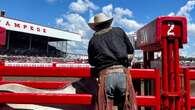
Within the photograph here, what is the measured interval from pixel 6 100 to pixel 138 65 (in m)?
2.29

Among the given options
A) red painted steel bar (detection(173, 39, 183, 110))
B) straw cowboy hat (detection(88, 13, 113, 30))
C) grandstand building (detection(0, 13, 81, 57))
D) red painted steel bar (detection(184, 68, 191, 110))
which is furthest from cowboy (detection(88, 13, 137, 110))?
grandstand building (detection(0, 13, 81, 57))

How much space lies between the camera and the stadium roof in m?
51.0

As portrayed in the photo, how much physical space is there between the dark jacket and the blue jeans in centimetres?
13

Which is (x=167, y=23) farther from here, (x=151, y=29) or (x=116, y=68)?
(x=116, y=68)

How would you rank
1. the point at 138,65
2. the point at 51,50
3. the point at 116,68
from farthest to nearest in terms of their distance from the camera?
1. the point at 51,50
2. the point at 138,65
3. the point at 116,68

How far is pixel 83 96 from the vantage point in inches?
178

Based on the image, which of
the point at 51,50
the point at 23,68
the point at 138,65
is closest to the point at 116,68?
the point at 23,68

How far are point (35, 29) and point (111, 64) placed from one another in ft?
180

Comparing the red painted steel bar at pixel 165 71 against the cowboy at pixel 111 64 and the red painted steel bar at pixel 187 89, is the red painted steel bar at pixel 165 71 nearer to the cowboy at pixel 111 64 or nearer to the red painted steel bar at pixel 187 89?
the red painted steel bar at pixel 187 89

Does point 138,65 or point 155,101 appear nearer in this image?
point 155,101

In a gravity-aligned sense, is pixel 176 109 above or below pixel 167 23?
below

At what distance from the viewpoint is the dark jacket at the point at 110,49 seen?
4359mm

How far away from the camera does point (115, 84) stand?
4.29 meters

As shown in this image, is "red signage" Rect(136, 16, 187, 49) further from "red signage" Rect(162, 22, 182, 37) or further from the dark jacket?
the dark jacket
